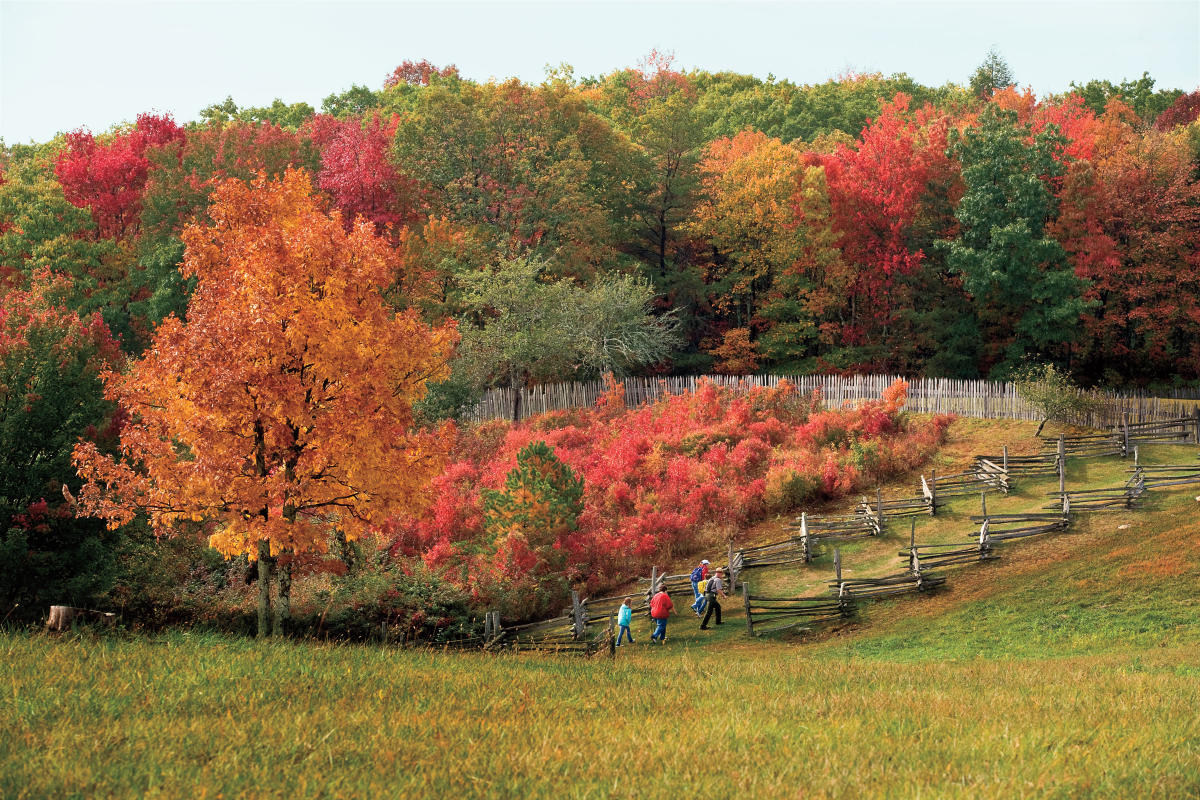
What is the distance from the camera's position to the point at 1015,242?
4403 centimetres

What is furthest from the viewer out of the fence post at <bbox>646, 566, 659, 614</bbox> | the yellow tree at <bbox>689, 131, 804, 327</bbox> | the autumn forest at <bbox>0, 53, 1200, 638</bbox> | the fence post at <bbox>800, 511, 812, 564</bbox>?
the yellow tree at <bbox>689, 131, 804, 327</bbox>

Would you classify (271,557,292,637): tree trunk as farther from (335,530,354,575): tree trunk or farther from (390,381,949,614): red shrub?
(335,530,354,575): tree trunk

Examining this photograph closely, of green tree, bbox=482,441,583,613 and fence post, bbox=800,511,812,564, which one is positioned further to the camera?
fence post, bbox=800,511,812,564

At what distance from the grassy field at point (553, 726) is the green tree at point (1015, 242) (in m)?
30.6

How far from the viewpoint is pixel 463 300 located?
45.5m

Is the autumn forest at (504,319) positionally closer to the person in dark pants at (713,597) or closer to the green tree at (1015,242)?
the green tree at (1015,242)

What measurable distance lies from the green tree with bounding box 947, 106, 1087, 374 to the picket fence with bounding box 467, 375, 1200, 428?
4.02 metres

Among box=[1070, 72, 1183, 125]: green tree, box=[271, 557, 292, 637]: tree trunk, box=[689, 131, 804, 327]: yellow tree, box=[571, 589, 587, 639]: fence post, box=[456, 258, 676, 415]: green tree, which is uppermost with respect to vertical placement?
box=[1070, 72, 1183, 125]: green tree

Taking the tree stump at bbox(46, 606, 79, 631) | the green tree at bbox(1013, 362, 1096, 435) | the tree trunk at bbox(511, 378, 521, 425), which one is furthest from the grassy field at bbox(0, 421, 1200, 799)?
the tree trunk at bbox(511, 378, 521, 425)

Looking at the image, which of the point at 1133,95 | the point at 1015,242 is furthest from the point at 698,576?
the point at 1133,95

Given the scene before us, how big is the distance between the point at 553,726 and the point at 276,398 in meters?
10.8

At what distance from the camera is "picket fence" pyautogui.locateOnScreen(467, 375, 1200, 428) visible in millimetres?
38281

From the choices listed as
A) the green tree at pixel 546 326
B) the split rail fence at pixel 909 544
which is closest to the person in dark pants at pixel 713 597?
the split rail fence at pixel 909 544

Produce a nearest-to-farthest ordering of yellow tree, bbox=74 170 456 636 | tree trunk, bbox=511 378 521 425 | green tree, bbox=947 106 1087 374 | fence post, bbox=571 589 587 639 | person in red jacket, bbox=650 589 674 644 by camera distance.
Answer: yellow tree, bbox=74 170 456 636 → person in red jacket, bbox=650 589 674 644 → fence post, bbox=571 589 587 639 → green tree, bbox=947 106 1087 374 → tree trunk, bbox=511 378 521 425
